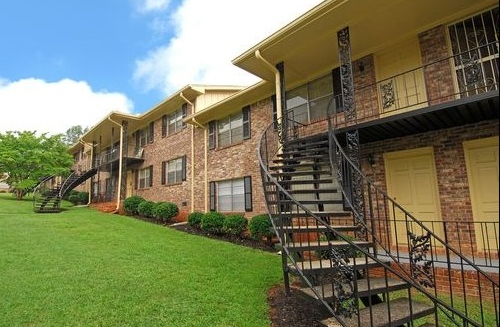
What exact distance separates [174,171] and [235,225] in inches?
285

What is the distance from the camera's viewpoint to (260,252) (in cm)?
830

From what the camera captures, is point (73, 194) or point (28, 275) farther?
point (73, 194)

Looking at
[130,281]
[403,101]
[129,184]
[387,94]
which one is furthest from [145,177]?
[403,101]

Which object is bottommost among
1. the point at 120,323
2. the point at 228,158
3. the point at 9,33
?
the point at 120,323

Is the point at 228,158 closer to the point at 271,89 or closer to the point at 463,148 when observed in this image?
the point at 271,89

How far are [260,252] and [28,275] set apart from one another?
509 cm

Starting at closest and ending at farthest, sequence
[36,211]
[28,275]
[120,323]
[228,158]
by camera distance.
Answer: [120,323], [28,275], [228,158], [36,211]

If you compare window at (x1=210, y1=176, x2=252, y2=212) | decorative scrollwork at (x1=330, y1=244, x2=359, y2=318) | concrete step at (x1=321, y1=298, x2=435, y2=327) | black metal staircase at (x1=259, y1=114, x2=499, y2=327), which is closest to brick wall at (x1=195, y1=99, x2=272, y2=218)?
window at (x1=210, y1=176, x2=252, y2=212)

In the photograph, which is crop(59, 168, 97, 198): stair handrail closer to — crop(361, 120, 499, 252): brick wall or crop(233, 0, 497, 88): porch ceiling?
crop(233, 0, 497, 88): porch ceiling

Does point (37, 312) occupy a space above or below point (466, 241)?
below

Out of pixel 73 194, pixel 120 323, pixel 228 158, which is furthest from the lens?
pixel 73 194

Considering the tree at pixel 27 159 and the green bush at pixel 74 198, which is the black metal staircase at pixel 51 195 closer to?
the tree at pixel 27 159

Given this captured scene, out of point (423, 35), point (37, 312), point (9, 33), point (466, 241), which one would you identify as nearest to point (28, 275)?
point (37, 312)

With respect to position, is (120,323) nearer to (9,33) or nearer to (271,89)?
(271,89)
